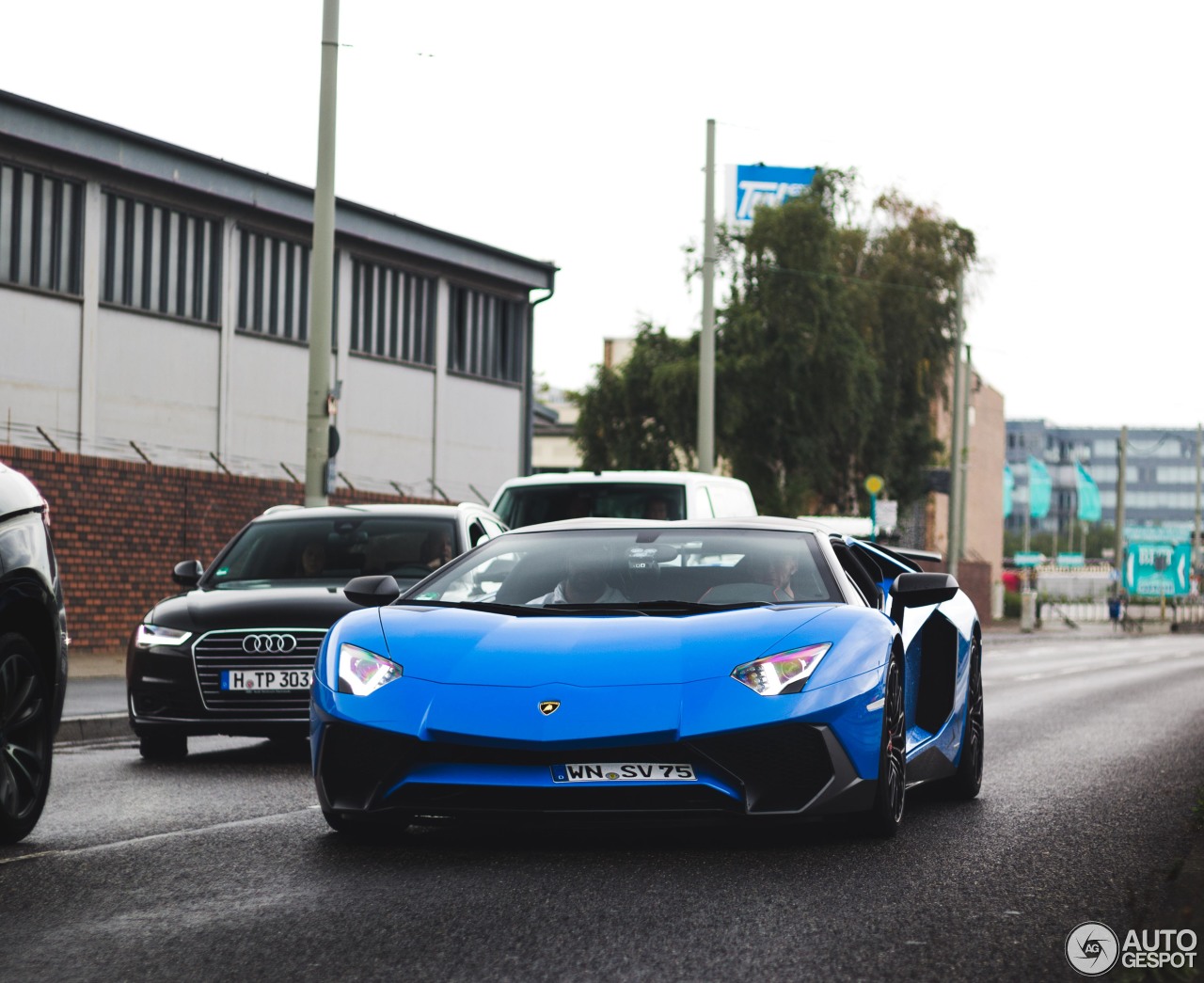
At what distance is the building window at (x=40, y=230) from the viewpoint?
2697 centimetres

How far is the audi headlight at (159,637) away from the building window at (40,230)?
57.2 feet

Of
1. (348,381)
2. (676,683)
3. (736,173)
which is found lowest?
(676,683)

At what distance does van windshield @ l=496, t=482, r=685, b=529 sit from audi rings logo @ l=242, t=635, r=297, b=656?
4.30 meters

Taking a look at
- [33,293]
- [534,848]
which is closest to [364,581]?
[534,848]

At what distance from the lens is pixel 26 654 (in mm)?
7090

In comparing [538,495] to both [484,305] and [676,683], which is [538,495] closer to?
[676,683]

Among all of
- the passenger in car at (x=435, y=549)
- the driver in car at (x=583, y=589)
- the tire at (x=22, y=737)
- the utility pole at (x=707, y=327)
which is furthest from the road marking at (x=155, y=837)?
the utility pole at (x=707, y=327)

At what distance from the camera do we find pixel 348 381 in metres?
34.6

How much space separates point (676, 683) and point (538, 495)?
8.72 meters

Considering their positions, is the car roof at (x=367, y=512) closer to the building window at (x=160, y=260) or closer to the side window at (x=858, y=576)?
the side window at (x=858, y=576)

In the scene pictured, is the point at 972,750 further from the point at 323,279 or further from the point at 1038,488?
the point at 1038,488

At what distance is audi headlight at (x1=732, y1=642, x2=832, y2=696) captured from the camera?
21.3 ft

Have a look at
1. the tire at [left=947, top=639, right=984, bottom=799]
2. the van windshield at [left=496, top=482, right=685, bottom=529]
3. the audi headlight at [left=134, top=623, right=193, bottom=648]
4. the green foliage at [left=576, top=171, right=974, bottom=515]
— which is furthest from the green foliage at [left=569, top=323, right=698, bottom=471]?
the tire at [left=947, top=639, right=984, bottom=799]

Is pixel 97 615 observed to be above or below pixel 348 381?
below
